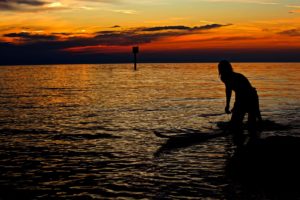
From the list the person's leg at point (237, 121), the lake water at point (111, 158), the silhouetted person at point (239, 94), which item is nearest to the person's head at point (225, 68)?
the silhouetted person at point (239, 94)

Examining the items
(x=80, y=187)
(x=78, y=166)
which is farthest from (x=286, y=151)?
(x=78, y=166)

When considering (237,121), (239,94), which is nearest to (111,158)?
(237,121)

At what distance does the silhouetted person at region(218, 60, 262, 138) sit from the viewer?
39.2 ft

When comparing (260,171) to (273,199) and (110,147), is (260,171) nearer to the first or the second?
(273,199)

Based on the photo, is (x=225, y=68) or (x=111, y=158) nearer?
(x=225, y=68)

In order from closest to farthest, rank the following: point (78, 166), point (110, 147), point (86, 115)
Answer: point (78, 166), point (110, 147), point (86, 115)

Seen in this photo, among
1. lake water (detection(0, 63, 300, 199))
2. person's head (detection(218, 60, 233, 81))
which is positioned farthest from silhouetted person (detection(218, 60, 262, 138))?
lake water (detection(0, 63, 300, 199))

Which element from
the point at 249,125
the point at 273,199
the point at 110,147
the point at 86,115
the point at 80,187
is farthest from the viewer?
the point at 86,115

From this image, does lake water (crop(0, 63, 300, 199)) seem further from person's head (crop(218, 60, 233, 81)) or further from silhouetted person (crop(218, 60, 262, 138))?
person's head (crop(218, 60, 233, 81))

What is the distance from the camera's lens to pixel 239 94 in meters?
12.5

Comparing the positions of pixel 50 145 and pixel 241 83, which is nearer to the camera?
pixel 241 83

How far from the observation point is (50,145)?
1560cm

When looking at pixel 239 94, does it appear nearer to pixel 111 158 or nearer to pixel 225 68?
pixel 225 68

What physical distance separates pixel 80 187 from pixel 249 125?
6.46 meters
